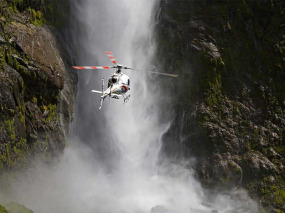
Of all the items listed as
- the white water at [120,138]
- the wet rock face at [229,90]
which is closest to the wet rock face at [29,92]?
the white water at [120,138]

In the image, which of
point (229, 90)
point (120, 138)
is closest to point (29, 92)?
point (120, 138)

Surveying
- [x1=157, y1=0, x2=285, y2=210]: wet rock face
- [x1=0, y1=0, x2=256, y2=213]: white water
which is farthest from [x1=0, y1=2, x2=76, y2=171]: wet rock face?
[x1=157, y1=0, x2=285, y2=210]: wet rock face

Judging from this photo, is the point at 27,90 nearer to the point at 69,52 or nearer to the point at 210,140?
the point at 69,52

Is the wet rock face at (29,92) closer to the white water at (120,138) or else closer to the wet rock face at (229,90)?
the white water at (120,138)

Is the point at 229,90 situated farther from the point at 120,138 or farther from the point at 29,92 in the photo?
the point at 29,92

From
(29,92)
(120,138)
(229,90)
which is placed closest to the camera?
(29,92)
